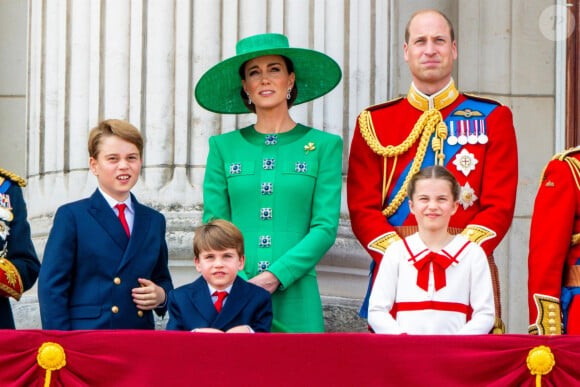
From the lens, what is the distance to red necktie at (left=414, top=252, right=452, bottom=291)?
489 centimetres

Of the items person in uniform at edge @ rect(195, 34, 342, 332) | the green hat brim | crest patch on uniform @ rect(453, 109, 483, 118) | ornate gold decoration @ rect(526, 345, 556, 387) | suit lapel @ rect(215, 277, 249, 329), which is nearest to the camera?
ornate gold decoration @ rect(526, 345, 556, 387)

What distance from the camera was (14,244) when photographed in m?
5.37

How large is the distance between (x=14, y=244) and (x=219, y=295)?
2.88 feet

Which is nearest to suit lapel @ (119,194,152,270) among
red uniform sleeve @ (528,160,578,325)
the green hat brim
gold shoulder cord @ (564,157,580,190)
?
the green hat brim

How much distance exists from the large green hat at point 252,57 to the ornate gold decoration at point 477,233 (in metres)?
0.99

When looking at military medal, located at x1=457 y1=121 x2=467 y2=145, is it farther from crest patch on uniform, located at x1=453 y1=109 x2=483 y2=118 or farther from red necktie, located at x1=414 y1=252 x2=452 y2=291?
red necktie, located at x1=414 y1=252 x2=452 y2=291

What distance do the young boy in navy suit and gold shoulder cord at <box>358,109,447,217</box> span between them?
2.34 ft

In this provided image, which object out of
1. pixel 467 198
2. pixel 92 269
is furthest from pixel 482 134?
pixel 92 269

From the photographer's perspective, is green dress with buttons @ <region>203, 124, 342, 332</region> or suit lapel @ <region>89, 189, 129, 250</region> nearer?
suit lapel @ <region>89, 189, 129, 250</region>

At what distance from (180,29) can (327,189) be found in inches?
58.5

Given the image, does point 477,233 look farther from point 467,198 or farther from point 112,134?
point 112,134

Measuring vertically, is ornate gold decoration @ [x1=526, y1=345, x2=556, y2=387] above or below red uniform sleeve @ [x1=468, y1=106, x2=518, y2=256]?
below

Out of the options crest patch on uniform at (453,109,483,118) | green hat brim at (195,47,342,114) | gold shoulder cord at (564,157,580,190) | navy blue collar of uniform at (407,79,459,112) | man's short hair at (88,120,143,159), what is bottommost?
gold shoulder cord at (564,157,580,190)

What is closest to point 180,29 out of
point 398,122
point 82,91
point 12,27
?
point 82,91
